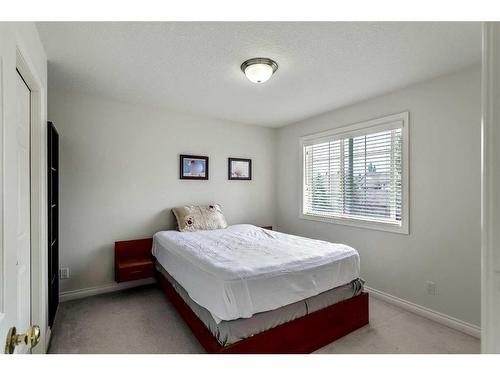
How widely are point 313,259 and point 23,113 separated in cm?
240

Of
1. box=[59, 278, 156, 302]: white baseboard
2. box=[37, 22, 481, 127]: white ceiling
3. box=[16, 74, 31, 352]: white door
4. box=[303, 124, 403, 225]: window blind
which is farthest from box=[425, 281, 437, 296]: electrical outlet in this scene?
box=[16, 74, 31, 352]: white door

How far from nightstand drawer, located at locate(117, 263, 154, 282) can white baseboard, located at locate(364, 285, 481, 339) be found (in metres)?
2.70

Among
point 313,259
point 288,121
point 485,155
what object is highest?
point 288,121

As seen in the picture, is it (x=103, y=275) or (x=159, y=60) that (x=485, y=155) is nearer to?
(x=159, y=60)

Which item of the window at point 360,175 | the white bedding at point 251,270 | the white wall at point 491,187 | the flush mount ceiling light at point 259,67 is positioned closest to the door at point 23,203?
the white bedding at point 251,270

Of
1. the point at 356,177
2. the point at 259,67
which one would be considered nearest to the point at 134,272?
the point at 259,67

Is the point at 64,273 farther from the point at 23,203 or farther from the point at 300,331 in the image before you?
the point at 300,331

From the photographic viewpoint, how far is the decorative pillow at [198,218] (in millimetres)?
3422

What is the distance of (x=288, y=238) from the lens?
302 cm

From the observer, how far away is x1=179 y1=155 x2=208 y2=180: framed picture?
12.2ft

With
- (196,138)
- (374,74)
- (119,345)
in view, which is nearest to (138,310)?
(119,345)

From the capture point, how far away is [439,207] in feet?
8.30

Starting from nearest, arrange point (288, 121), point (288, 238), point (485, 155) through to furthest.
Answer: point (485, 155)
point (288, 238)
point (288, 121)

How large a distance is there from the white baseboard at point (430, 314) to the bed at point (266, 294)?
728 mm
